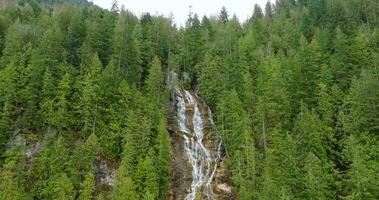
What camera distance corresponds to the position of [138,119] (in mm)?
61375

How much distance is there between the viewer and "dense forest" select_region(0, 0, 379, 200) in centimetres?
5184

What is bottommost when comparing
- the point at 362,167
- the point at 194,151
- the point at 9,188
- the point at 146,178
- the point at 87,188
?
the point at 87,188

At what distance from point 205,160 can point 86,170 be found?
62.6 ft

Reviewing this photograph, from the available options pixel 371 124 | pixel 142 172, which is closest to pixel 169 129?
pixel 142 172

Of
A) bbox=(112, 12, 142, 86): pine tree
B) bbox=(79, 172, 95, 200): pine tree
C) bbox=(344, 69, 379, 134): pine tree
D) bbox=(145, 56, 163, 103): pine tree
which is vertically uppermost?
bbox=(112, 12, 142, 86): pine tree

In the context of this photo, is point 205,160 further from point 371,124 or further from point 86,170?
point 371,124

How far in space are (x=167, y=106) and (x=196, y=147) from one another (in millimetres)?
10910

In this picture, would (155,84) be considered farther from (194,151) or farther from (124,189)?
(124,189)

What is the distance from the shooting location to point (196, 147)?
67.9 m

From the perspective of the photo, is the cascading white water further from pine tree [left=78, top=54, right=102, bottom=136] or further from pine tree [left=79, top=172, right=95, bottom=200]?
pine tree [left=78, top=54, right=102, bottom=136]

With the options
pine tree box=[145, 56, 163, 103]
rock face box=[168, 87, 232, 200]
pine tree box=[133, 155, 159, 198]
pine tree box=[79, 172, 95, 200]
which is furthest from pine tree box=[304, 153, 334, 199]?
pine tree box=[145, 56, 163, 103]

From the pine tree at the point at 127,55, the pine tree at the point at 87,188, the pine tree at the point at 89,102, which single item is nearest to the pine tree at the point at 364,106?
the pine tree at the point at 87,188

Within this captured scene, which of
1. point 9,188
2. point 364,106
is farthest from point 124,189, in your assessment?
point 364,106

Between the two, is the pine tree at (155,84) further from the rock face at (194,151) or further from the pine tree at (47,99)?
the pine tree at (47,99)
